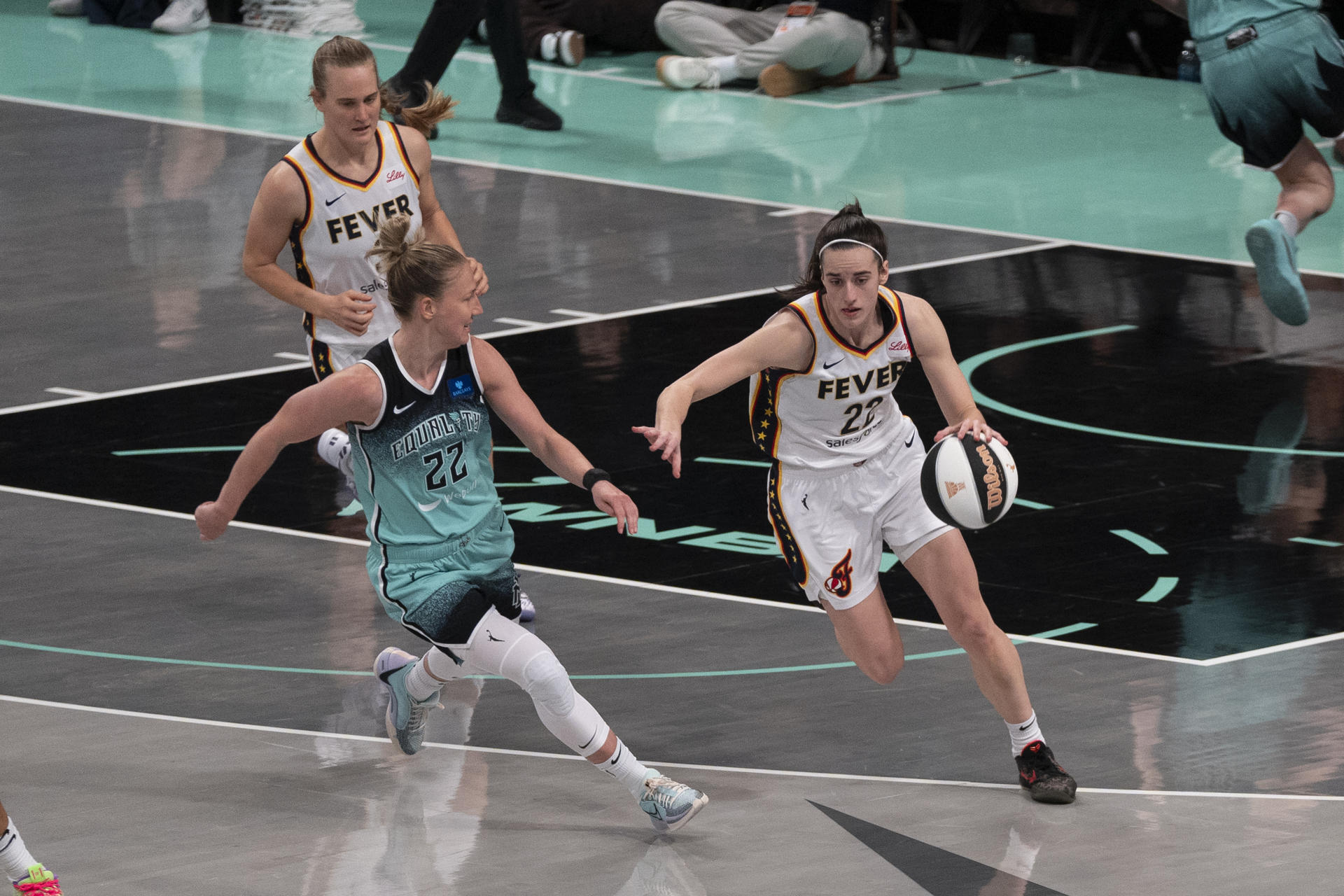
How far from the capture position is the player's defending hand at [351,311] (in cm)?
739

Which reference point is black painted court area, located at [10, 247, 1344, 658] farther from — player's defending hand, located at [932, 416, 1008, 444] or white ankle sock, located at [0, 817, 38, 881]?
white ankle sock, located at [0, 817, 38, 881]

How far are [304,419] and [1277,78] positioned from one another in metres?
5.88

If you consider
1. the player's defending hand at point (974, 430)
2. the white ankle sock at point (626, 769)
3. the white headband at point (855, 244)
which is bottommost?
the white ankle sock at point (626, 769)

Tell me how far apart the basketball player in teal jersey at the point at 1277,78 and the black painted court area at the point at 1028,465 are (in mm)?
757

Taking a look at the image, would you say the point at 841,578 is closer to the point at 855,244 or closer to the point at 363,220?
the point at 855,244

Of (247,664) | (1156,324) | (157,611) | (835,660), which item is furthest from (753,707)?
(1156,324)

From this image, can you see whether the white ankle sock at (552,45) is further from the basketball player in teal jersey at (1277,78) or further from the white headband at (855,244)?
the white headband at (855,244)

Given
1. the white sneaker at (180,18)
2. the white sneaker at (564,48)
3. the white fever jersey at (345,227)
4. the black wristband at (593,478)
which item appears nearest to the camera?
the black wristband at (593,478)

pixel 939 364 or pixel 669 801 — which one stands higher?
pixel 939 364

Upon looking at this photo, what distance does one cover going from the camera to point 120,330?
11227mm

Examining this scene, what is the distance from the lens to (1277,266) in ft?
32.1

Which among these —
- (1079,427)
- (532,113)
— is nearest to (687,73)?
(532,113)

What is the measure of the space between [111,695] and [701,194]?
8391mm

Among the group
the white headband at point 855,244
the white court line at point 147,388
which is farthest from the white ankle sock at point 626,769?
the white court line at point 147,388
